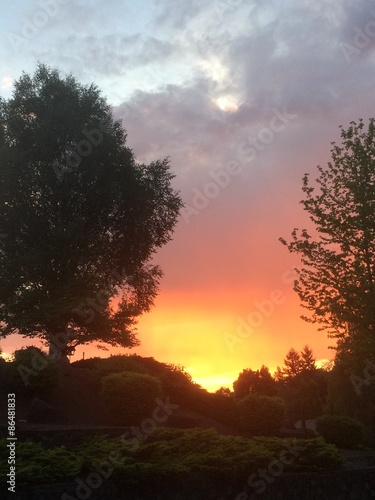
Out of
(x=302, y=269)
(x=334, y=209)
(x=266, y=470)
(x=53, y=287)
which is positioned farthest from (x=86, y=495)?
(x=53, y=287)

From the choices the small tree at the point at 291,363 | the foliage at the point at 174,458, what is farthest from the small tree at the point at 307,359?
the foliage at the point at 174,458

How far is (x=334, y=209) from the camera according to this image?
24.5 m

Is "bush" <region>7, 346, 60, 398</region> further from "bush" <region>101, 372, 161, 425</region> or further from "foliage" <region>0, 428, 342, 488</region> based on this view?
"foliage" <region>0, 428, 342, 488</region>

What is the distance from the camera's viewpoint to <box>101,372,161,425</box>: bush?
2341cm

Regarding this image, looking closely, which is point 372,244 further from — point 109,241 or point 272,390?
point 272,390

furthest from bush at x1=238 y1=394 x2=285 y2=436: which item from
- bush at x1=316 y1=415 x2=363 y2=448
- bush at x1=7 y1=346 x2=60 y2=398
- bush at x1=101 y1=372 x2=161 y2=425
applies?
bush at x1=7 y1=346 x2=60 y2=398

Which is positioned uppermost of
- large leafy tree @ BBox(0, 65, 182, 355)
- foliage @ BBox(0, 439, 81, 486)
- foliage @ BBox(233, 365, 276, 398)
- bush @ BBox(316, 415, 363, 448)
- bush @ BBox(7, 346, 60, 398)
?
large leafy tree @ BBox(0, 65, 182, 355)

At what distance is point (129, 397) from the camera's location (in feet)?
77.0

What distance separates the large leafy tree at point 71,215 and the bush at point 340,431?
1392 centimetres

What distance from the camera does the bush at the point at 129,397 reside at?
76.8ft

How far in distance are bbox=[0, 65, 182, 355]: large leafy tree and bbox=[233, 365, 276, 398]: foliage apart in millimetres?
9323

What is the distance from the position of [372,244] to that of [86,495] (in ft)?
49.2

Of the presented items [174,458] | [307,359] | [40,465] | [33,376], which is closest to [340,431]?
[174,458]

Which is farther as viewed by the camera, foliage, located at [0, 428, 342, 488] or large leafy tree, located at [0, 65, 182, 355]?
large leafy tree, located at [0, 65, 182, 355]
